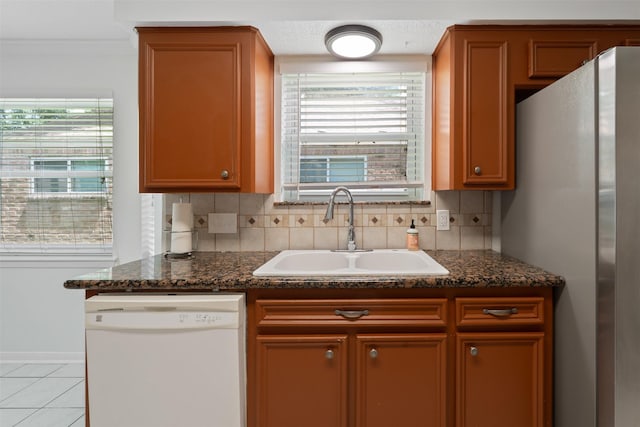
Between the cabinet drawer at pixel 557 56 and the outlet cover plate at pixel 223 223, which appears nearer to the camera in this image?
the cabinet drawer at pixel 557 56

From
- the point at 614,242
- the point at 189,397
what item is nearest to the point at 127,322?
the point at 189,397

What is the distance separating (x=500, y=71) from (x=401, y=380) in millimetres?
1560

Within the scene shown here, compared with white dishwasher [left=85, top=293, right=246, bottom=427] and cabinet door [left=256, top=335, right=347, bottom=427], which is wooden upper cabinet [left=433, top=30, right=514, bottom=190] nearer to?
cabinet door [left=256, top=335, right=347, bottom=427]

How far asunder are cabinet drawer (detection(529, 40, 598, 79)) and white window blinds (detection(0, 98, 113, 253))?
282cm

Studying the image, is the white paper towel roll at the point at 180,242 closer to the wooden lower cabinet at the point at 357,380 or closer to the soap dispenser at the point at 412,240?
the wooden lower cabinet at the point at 357,380

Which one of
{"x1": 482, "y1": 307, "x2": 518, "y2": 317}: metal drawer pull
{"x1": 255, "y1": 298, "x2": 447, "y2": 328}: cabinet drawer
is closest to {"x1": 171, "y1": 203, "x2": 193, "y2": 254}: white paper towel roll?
{"x1": 255, "y1": 298, "x2": 447, "y2": 328}: cabinet drawer

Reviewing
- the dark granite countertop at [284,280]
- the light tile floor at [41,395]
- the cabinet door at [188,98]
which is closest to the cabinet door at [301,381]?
the dark granite countertop at [284,280]

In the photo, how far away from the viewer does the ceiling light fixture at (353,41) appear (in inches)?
66.8

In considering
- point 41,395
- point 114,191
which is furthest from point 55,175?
point 41,395

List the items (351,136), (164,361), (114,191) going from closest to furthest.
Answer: (164,361) < (351,136) < (114,191)

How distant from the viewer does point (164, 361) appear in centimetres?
131

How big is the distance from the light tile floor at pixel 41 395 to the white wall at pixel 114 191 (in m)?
0.13

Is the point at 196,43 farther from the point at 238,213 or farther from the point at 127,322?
the point at 127,322

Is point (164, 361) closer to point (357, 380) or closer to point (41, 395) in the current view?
point (357, 380)
